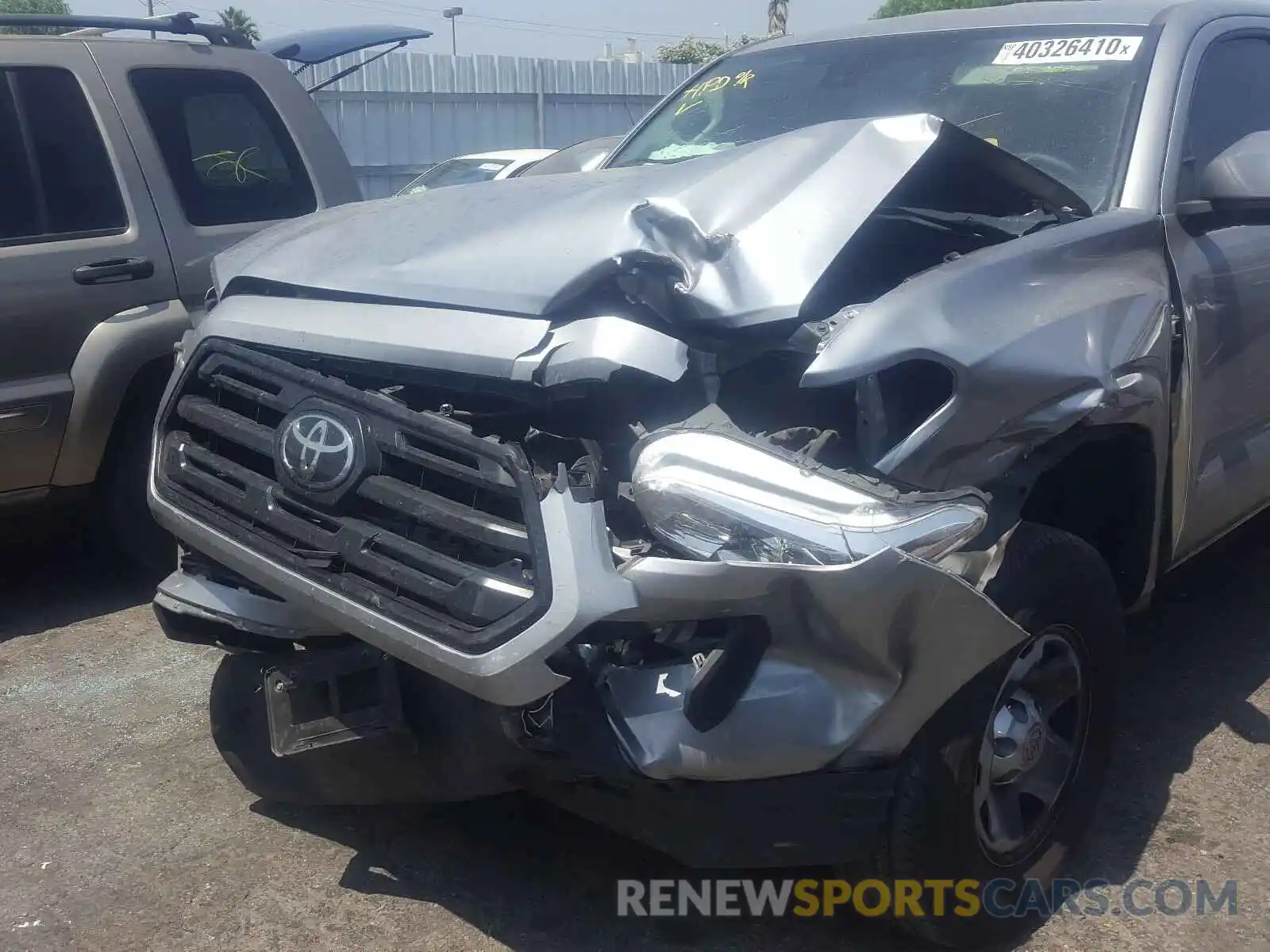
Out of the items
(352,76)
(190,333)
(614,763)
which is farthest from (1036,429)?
(352,76)

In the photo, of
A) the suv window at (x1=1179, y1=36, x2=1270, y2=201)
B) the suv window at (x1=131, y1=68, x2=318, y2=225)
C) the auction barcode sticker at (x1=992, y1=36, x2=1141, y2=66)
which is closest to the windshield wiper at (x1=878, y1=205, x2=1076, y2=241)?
the suv window at (x1=1179, y1=36, x2=1270, y2=201)

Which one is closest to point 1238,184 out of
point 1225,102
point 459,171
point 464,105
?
point 1225,102

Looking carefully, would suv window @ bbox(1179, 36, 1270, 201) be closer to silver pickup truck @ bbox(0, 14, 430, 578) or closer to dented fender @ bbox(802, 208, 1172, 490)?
dented fender @ bbox(802, 208, 1172, 490)

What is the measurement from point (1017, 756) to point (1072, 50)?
210 cm

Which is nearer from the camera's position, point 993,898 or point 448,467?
point 448,467

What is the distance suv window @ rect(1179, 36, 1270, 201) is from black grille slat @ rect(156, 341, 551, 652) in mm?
2108

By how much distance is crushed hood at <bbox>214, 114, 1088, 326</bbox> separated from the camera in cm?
247

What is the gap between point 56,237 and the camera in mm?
4355

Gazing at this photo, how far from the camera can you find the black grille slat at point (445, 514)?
2.23m

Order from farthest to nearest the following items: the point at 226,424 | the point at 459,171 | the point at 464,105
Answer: the point at 464,105 < the point at 459,171 < the point at 226,424

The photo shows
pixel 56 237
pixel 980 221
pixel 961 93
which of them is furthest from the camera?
pixel 56 237

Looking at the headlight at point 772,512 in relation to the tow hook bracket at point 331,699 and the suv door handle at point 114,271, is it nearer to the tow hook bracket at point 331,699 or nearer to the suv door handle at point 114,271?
the tow hook bracket at point 331,699

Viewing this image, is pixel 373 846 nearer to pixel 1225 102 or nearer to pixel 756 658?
pixel 756 658

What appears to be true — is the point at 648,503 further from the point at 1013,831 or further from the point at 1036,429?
the point at 1013,831
